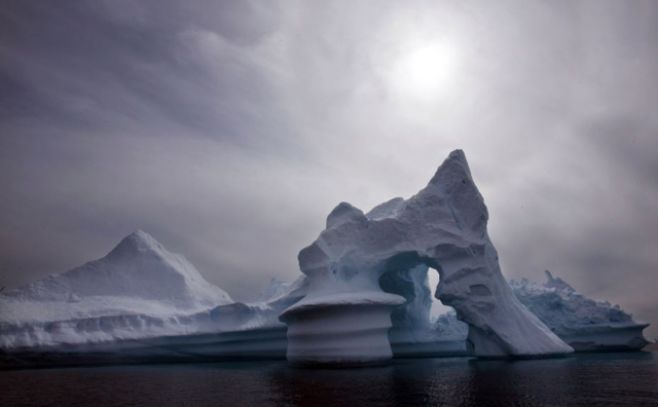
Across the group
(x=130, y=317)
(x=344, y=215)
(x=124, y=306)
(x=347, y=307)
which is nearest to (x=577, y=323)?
(x=344, y=215)

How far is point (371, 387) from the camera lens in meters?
9.18

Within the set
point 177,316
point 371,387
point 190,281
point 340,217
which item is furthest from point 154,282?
point 371,387

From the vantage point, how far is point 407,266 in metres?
19.1

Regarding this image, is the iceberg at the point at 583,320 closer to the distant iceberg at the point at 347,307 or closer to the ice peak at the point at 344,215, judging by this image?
the distant iceberg at the point at 347,307

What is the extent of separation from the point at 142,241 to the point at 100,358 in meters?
6.44

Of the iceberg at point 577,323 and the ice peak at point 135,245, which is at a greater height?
the ice peak at point 135,245

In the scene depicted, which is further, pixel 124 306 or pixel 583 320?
pixel 583 320

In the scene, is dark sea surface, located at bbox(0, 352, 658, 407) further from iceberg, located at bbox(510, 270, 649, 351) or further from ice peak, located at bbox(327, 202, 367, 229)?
iceberg, located at bbox(510, 270, 649, 351)

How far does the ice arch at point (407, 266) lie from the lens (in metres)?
14.9

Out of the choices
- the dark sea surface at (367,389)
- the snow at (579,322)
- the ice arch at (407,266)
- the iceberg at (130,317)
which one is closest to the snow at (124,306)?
the iceberg at (130,317)

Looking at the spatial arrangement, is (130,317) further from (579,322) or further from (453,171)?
(579,322)

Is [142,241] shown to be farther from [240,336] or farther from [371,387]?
[371,387]

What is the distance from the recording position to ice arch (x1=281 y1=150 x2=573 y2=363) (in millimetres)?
14945

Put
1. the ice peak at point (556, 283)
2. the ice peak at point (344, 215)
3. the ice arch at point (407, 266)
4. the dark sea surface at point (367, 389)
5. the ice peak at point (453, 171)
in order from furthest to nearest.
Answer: the ice peak at point (556, 283), the ice peak at point (344, 215), the ice peak at point (453, 171), the ice arch at point (407, 266), the dark sea surface at point (367, 389)
